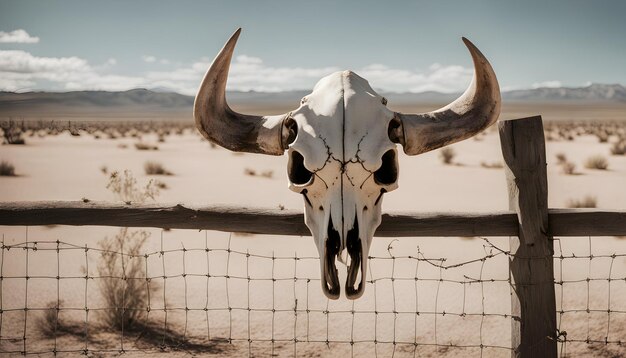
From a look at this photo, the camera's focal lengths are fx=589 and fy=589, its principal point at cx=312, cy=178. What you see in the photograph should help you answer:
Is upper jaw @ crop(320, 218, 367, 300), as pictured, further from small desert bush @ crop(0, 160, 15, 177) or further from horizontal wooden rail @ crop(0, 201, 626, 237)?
small desert bush @ crop(0, 160, 15, 177)

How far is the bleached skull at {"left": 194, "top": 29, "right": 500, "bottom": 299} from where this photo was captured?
322 cm

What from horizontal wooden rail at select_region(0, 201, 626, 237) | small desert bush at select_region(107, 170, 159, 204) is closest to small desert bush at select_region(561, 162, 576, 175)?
small desert bush at select_region(107, 170, 159, 204)

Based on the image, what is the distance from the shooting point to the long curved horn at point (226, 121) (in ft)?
12.0

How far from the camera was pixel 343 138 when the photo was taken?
328 cm

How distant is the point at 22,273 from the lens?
30.5 feet

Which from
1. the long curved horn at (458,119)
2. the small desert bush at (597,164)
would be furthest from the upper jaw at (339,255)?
the small desert bush at (597,164)

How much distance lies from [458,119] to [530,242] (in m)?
1.04

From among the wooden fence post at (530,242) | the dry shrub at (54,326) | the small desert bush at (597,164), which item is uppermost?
the small desert bush at (597,164)

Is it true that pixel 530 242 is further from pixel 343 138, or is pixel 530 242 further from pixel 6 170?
pixel 6 170

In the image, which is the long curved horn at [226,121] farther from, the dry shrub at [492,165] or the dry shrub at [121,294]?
the dry shrub at [492,165]

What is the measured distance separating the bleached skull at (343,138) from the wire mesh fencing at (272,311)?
1873 millimetres

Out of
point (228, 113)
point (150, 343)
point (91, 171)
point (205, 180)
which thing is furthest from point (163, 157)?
point (228, 113)

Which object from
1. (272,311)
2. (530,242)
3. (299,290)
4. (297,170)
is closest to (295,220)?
(297,170)

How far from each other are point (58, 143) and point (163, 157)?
1021 cm
